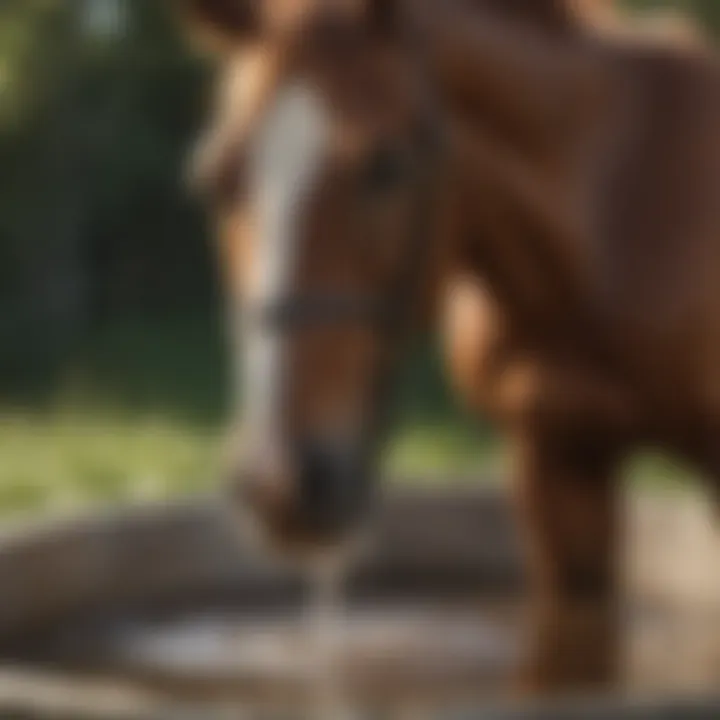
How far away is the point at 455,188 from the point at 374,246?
13 cm

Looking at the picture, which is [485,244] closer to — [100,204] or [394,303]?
[394,303]

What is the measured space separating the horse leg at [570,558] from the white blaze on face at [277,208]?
471 mm

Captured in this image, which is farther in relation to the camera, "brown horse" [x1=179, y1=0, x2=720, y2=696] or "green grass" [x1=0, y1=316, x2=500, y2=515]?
"green grass" [x1=0, y1=316, x2=500, y2=515]

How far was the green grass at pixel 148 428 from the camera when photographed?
11.9 ft

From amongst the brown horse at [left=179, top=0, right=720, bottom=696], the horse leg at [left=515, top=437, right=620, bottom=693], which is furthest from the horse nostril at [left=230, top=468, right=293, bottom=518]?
the horse leg at [left=515, top=437, right=620, bottom=693]

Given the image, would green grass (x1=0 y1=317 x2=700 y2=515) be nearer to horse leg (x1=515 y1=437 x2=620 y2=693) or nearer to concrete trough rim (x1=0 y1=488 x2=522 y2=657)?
concrete trough rim (x1=0 y1=488 x2=522 y2=657)

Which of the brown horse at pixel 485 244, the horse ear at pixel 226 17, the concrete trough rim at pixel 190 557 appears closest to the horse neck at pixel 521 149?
the brown horse at pixel 485 244

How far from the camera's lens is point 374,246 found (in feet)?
4.54

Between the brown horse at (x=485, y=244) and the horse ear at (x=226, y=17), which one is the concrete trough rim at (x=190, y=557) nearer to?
the brown horse at (x=485, y=244)

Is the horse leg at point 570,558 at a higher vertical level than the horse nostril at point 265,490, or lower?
higher

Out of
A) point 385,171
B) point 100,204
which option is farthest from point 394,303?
point 100,204

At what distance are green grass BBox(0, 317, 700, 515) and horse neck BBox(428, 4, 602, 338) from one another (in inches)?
56.4

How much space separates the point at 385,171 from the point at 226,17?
0.61ft

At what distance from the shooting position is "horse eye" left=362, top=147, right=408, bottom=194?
1.36 meters
